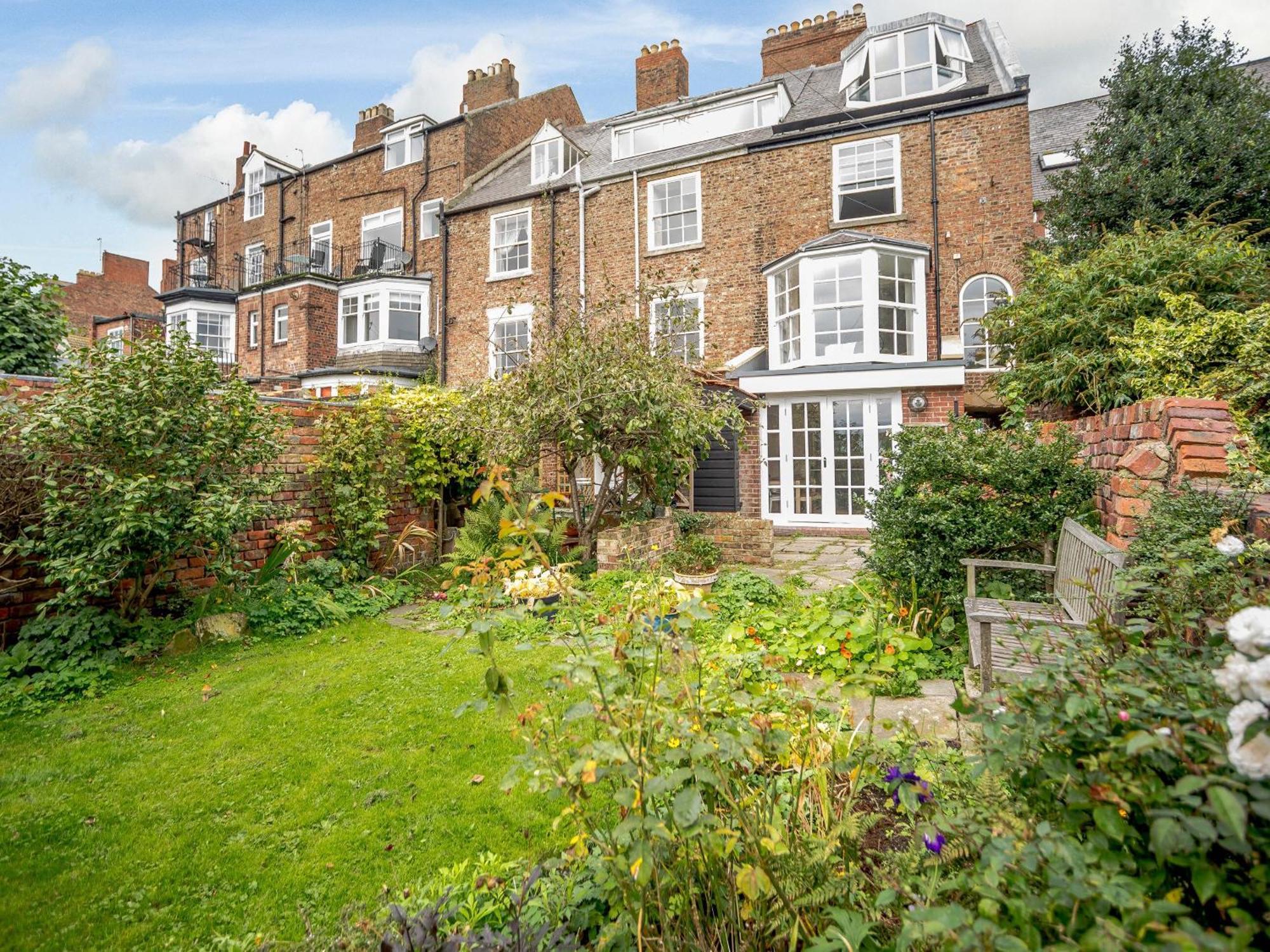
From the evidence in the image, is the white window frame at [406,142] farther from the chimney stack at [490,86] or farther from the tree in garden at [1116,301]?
the tree in garden at [1116,301]

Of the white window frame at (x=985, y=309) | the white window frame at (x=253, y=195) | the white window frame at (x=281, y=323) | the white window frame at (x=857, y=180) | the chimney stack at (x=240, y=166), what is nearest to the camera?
the white window frame at (x=985, y=309)

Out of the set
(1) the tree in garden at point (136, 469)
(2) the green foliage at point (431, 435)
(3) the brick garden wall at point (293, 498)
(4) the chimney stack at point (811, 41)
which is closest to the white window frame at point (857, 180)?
(4) the chimney stack at point (811, 41)

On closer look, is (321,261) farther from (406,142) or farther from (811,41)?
(811,41)

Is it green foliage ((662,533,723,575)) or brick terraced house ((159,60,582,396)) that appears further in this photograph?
brick terraced house ((159,60,582,396))

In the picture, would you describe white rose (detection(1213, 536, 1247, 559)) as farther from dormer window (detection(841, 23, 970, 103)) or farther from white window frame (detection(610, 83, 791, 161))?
white window frame (detection(610, 83, 791, 161))

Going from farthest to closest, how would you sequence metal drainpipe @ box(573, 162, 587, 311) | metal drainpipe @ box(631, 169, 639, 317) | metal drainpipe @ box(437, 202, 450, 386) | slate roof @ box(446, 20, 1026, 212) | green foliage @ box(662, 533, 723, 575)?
metal drainpipe @ box(437, 202, 450, 386)
metal drainpipe @ box(573, 162, 587, 311)
metal drainpipe @ box(631, 169, 639, 317)
slate roof @ box(446, 20, 1026, 212)
green foliage @ box(662, 533, 723, 575)

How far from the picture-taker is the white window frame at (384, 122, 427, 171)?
68.3 ft

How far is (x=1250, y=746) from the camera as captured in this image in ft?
3.03

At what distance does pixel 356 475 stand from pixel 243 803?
4.88 metres

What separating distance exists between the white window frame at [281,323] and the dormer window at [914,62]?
1857 cm

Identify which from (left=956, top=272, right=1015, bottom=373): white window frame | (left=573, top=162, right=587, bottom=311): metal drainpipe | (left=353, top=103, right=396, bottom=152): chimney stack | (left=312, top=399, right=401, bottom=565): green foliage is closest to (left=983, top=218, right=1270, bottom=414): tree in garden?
(left=956, top=272, right=1015, bottom=373): white window frame

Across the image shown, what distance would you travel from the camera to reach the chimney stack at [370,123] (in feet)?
77.4

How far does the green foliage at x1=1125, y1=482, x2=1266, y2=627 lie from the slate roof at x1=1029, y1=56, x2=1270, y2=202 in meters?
13.6

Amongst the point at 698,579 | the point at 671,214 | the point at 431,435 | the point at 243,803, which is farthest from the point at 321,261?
the point at 243,803
